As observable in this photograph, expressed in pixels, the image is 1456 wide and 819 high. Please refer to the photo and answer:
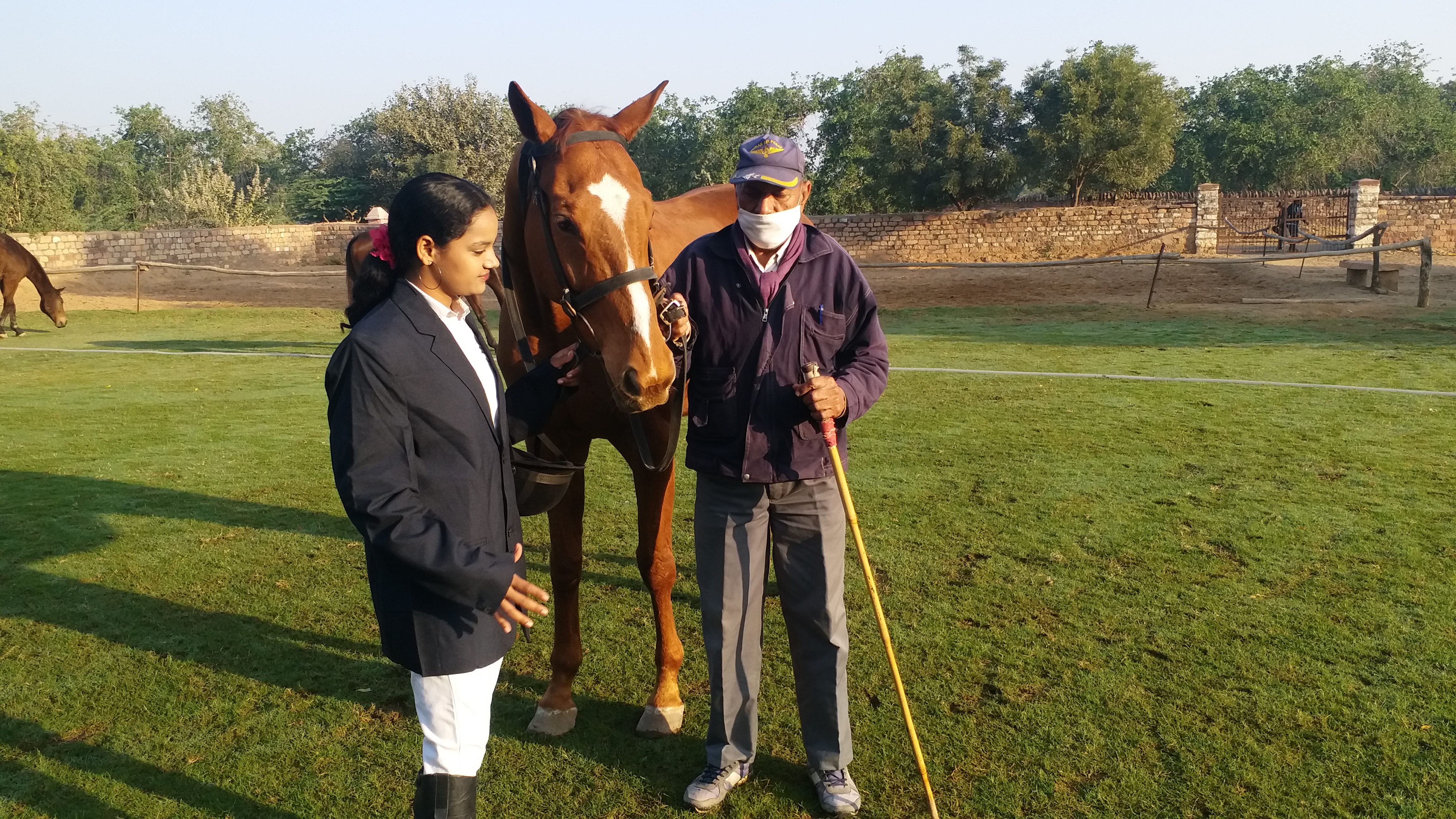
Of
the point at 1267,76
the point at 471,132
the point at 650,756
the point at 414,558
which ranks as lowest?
the point at 650,756

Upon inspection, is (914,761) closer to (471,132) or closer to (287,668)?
(287,668)

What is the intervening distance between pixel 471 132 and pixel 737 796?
3881 cm

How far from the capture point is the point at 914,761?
3162mm

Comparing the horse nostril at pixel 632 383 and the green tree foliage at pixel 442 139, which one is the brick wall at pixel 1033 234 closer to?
the green tree foliage at pixel 442 139

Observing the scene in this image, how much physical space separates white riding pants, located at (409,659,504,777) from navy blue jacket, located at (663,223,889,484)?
35.6 inches

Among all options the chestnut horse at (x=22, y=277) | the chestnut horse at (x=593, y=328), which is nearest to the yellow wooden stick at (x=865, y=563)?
the chestnut horse at (x=593, y=328)

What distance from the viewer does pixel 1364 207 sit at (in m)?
27.0

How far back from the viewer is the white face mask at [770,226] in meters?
2.77

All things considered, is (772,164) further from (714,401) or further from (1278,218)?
(1278,218)

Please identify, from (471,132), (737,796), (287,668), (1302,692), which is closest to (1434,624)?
(1302,692)

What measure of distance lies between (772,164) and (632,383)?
A: 722 millimetres

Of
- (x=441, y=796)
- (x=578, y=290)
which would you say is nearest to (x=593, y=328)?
(x=578, y=290)

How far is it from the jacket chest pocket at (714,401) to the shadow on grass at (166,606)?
1.79 m

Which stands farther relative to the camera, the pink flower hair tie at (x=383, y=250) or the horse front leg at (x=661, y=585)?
the horse front leg at (x=661, y=585)
